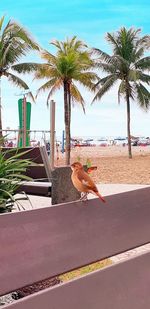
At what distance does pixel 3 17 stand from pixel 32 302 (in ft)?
92.2

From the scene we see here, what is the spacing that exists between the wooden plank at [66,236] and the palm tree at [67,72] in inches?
→ 1084

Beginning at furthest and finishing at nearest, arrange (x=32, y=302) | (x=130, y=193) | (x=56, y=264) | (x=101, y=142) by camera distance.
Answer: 1. (x=101, y=142)
2. (x=130, y=193)
3. (x=56, y=264)
4. (x=32, y=302)

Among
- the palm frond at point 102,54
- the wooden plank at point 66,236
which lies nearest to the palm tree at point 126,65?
the palm frond at point 102,54

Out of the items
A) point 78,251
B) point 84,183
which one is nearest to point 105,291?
point 78,251

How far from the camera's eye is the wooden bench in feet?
5.02

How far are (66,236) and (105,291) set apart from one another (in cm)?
25

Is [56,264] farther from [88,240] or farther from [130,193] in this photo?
[130,193]

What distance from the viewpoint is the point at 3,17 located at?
92.0 feet

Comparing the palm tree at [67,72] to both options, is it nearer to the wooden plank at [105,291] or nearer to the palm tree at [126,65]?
the palm tree at [126,65]

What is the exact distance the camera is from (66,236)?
1755 mm

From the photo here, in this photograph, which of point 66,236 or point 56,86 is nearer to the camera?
point 66,236

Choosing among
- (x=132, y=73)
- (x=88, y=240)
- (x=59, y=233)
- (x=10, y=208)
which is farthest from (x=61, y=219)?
(x=132, y=73)

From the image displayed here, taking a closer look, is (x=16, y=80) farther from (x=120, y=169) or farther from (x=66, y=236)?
(x=66, y=236)

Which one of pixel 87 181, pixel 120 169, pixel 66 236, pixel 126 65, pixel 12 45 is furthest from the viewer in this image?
pixel 126 65
